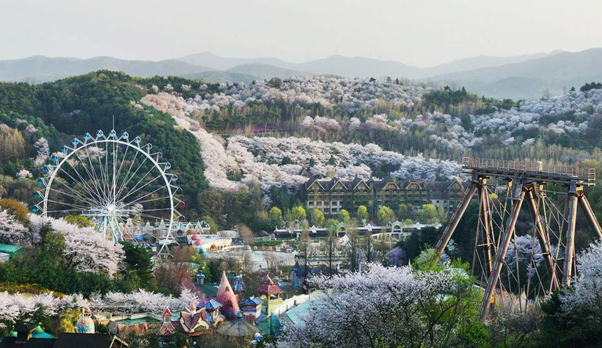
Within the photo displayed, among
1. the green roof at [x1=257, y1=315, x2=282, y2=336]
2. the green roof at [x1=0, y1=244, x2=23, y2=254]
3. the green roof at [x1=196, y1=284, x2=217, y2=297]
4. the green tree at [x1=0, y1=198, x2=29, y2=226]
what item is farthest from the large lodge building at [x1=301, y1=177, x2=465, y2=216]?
the green roof at [x1=257, y1=315, x2=282, y2=336]

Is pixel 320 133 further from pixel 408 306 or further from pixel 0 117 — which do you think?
pixel 408 306

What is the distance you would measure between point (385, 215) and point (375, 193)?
17.6 ft

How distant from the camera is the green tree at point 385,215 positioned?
59469mm

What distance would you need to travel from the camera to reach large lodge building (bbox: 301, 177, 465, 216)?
211ft

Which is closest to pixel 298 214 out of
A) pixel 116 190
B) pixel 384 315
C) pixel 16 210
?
pixel 116 190

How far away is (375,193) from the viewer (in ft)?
214

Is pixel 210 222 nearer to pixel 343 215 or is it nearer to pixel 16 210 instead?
pixel 343 215

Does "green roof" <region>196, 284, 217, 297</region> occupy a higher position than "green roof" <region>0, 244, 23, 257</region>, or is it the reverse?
"green roof" <region>0, 244, 23, 257</region>

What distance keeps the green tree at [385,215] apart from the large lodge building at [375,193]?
9.31 feet

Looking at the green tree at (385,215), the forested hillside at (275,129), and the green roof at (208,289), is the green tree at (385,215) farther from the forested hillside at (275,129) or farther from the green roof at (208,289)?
the green roof at (208,289)

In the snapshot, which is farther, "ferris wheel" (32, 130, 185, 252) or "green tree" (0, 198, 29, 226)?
"ferris wheel" (32, 130, 185, 252)

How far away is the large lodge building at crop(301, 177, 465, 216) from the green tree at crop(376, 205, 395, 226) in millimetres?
2837

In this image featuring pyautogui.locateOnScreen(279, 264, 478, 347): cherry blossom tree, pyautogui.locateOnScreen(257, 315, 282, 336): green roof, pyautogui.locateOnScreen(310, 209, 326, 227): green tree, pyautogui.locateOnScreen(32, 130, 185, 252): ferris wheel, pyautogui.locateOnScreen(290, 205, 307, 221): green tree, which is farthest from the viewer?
pyautogui.locateOnScreen(290, 205, 307, 221): green tree

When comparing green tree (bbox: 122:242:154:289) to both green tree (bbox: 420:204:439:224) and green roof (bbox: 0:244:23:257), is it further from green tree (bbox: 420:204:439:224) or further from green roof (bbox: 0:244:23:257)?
green tree (bbox: 420:204:439:224)
